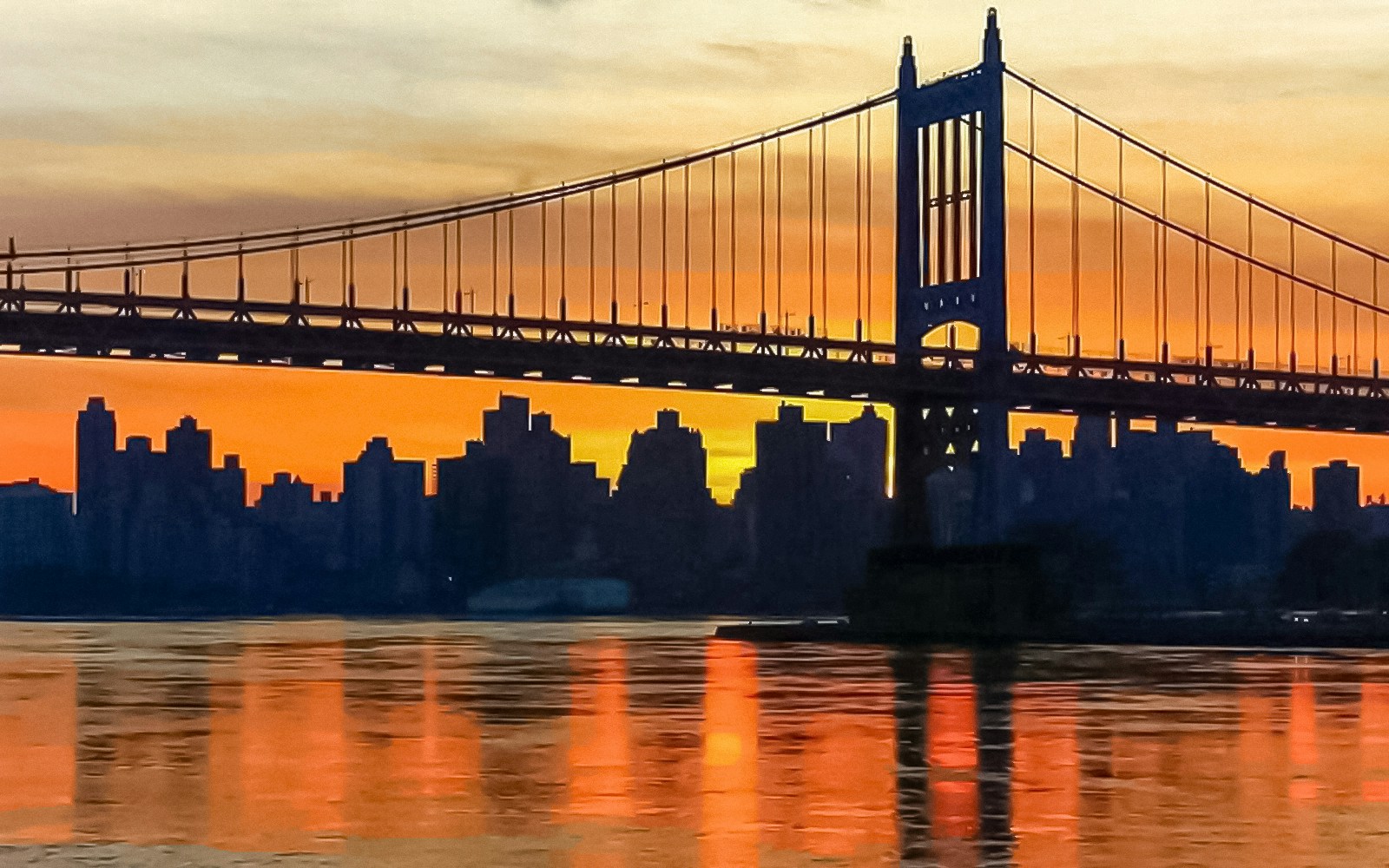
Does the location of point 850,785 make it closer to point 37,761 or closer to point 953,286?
point 37,761

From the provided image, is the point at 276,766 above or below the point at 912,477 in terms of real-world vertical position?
below

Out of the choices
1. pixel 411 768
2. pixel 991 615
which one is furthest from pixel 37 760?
pixel 991 615

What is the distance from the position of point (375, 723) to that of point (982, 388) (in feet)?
165

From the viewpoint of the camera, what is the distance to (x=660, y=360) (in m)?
87.8

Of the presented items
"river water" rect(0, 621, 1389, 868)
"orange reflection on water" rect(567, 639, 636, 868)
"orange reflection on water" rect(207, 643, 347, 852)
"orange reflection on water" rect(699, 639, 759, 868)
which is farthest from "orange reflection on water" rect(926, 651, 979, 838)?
"orange reflection on water" rect(207, 643, 347, 852)

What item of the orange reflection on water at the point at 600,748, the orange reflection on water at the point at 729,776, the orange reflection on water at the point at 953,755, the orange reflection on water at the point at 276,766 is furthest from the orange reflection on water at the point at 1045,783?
the orange reflection on water at the point at 276,766

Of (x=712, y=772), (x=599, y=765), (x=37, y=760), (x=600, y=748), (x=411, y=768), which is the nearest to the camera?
(x=712, y=772)

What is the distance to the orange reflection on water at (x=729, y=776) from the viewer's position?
20.8m

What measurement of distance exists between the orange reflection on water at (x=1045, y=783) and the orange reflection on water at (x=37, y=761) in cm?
767

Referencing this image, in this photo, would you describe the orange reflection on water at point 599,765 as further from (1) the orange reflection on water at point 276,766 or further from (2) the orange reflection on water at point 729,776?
(1) the orange reflection on water at point 276,766

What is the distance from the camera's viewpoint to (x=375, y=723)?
125 feet

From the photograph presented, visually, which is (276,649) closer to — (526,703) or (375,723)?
(526,703)

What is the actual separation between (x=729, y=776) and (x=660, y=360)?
6051cm

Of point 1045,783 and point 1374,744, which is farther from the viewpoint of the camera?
point 1374,744
